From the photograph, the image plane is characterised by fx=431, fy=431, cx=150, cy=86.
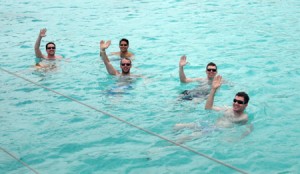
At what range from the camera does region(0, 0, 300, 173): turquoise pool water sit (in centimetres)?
621

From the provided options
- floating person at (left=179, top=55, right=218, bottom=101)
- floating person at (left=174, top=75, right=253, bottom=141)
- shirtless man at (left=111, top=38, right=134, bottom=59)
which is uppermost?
shirtless man at (left=111, top=38, right=134, bottom=59)

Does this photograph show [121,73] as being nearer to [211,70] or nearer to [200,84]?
[200,84]

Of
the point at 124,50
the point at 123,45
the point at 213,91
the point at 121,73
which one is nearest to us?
the point at 213,91

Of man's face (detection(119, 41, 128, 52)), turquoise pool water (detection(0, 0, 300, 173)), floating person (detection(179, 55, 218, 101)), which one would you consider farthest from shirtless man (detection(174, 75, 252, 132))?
man's face (detection(119, 41, 128, 52))

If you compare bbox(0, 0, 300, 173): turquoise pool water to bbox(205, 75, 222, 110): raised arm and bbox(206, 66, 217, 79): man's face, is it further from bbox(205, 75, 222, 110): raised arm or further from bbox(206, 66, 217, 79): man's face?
bbox(206, 66, 217, 79): man's face

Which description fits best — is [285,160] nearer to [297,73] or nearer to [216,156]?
[216,156]

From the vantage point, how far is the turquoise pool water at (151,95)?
245 inches

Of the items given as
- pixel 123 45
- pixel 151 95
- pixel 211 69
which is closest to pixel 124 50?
pixel 123 45

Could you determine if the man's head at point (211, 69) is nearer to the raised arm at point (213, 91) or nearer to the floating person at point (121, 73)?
the raised arm at point (213, 91)

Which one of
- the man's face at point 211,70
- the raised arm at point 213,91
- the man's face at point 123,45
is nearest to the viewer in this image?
the raised arm at point 213,91

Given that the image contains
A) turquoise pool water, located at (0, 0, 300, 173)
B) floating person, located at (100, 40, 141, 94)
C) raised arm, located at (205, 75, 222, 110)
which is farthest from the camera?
floating person, located at (100, 40, 141, 94)

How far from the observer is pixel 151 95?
352 inches

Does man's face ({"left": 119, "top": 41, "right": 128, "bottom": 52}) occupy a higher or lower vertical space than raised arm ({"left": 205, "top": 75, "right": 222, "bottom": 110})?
higher

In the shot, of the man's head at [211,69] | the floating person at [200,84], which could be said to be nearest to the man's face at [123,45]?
the floating person at [200,84]
